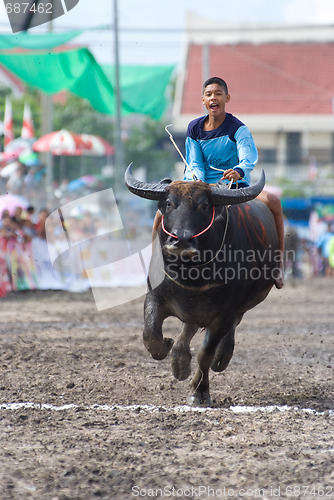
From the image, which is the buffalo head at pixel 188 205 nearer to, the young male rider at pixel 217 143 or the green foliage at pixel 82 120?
the young male rider at pixel 217 143

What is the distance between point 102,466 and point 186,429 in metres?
0.91

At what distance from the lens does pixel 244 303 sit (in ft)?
18.3

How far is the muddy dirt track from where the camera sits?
3617 millimetres

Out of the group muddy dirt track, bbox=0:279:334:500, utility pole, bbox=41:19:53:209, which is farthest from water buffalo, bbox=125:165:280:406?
utility pole, bbox=41:19:53:209

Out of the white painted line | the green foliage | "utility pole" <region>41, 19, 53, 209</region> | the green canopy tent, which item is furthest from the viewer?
the green foliage

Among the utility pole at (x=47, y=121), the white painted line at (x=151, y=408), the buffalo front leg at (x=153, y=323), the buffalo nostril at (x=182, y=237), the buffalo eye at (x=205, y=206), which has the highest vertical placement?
the utility pole at (x=47, y=121)

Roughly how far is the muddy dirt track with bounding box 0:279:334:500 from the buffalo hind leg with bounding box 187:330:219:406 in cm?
14

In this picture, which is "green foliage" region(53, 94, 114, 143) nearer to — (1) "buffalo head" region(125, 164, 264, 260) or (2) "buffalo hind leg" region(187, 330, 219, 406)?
(2) "buffalo hind leg" region(187, 330, 219, 406)

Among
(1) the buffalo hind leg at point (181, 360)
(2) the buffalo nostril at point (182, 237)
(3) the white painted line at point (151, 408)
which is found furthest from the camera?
(1) the buffalo hind leg at point (181, 360)

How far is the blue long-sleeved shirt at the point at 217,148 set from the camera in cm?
523

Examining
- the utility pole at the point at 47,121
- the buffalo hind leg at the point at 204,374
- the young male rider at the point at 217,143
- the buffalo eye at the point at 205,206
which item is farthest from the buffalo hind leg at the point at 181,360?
the utility pole at the point at 47,121

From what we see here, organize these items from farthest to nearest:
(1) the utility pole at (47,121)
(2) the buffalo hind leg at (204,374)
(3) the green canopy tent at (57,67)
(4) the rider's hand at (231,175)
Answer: (1) the utility pole at (47,121) → (3) the green canopy tent at (57,67) → (2) the buffalo hind leg at (204,374) → (4) the rider's hand at (231,175)

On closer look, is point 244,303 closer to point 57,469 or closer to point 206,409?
point 206,409

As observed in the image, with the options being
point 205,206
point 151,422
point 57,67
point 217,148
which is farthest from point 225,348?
point 57,67
